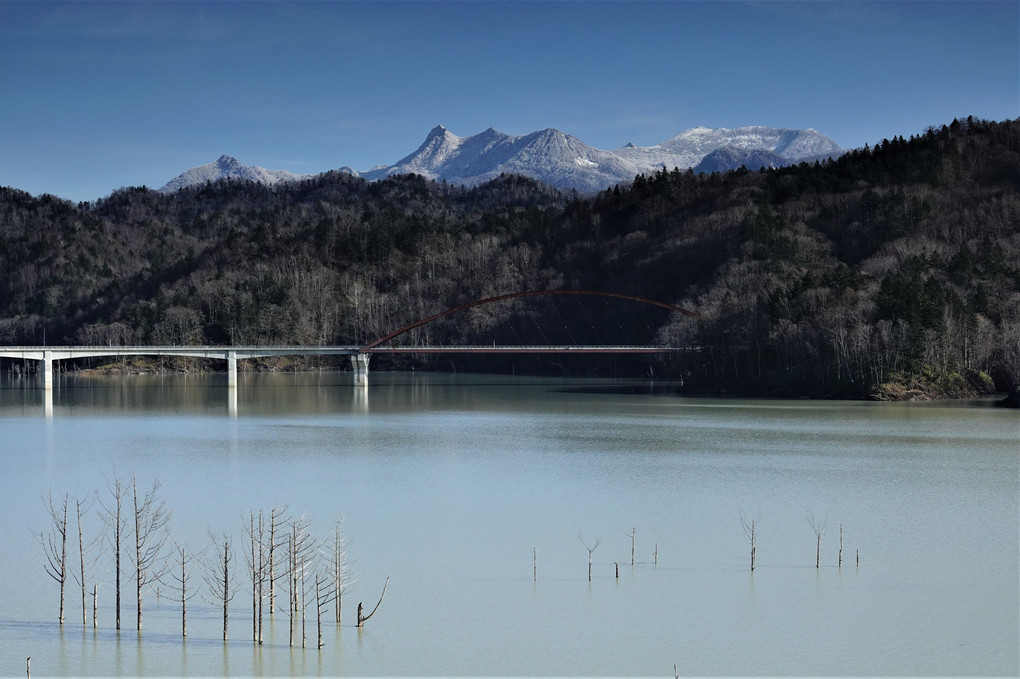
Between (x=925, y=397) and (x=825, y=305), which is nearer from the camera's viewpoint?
(x=925, y=397)

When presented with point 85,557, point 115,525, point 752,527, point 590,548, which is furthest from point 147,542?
point 752,527

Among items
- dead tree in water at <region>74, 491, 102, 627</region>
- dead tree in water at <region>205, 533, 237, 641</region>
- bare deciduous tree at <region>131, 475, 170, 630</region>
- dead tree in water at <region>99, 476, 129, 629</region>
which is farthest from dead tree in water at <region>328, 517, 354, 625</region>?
dead tree in water at <region>74, 491, 102, 627</region>

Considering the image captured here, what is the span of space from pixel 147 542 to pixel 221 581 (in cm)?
370

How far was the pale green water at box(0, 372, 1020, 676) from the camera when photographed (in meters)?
13.9

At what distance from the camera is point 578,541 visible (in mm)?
20062

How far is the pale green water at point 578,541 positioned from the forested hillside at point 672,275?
15.4 meters

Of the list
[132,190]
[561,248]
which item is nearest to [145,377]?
[561,248]

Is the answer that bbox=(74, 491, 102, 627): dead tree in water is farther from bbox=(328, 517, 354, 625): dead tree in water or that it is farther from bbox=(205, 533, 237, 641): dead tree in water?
bbox=(328, 517, 354, 625): dead tree in water

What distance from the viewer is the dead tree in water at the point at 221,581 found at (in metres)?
14.3

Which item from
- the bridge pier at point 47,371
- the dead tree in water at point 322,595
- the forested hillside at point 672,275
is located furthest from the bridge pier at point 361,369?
the dead tree in water at point 322,595

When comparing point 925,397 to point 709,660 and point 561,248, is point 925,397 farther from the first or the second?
point 561,248

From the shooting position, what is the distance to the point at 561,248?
124562 millimetres

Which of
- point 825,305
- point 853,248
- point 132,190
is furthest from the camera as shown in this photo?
point 132,190

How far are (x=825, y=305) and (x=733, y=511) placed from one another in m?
41.3
